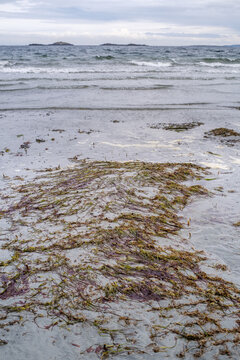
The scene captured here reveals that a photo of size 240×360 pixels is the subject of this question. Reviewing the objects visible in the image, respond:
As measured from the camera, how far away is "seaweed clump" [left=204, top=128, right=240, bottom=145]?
769 centimetres

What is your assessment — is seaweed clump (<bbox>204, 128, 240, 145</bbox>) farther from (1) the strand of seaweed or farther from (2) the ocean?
(1) the strand of seaweed

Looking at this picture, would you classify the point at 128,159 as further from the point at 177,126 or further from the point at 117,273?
the point at 117,273

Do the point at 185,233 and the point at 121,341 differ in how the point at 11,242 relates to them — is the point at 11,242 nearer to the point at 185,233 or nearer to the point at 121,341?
the point at 121,341

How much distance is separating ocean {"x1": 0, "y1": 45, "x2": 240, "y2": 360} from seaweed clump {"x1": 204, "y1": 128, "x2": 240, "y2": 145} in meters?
0.03

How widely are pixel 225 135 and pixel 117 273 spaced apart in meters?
6.49

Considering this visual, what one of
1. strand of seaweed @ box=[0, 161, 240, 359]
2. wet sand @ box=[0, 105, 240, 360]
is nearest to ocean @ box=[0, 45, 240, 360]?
wet sand @ box=[0, 105, 240, 360]

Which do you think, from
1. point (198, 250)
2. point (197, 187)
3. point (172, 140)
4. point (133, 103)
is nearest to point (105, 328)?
point (198, 250)

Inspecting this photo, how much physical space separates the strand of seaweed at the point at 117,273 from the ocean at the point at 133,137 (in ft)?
0.53

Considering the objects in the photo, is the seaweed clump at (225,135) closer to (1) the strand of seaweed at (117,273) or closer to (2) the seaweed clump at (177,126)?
(2) the seaweed clump at (177,126)

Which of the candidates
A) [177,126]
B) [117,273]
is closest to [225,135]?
[177,126]

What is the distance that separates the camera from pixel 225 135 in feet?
26.5

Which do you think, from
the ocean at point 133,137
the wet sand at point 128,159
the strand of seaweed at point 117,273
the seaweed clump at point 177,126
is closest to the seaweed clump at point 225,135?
the ocean at point 133,137

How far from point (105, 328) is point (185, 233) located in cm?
174

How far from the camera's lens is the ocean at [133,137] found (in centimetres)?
352
